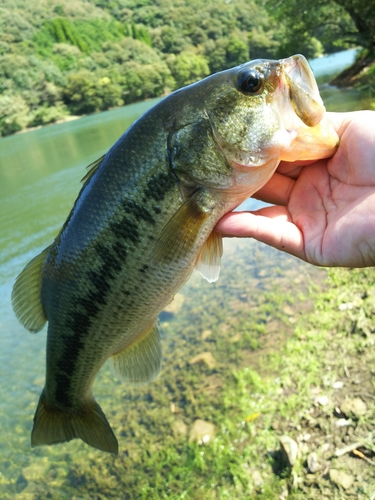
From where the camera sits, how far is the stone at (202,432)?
4348 millimetres

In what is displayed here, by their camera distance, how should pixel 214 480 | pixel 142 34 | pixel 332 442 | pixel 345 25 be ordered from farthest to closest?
pixel 142 34 < pixel 345 25 < pixel 214 480 < pixel 332 442

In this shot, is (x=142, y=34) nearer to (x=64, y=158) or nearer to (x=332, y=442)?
(x=64, y=158)

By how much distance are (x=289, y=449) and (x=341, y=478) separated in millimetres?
485

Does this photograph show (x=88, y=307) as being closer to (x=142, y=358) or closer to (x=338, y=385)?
(x=142, y=358)

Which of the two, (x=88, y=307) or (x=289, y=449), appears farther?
(x=289, y=449)

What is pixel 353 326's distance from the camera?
15.2 ft

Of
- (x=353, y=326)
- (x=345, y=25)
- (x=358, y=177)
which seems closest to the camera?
(x=358, y=177)

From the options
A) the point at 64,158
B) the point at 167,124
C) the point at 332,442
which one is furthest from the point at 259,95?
the point at 64,158

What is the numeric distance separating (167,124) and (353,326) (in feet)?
11.5

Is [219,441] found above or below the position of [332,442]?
below

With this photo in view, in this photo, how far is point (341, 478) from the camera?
3.12 meters

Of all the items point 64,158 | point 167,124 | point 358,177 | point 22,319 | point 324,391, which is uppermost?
point 167,124

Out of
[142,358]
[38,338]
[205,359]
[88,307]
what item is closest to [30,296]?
[88,307]

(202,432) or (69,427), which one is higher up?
(69,427)
